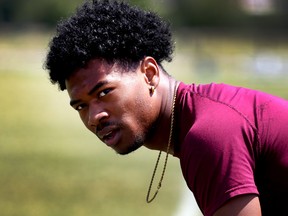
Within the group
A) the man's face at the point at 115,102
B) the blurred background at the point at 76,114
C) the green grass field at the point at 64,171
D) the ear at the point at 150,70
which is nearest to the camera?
the man's face at the point at 115,102

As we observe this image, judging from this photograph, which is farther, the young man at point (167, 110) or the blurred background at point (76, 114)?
the blurred background at point (76, 114)

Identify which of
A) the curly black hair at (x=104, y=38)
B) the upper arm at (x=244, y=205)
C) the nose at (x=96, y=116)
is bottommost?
the upper arm at (x=244, y=205)

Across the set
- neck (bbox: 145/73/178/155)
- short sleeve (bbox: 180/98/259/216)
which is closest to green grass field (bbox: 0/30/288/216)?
neck (bbox: 145/73/178/155)

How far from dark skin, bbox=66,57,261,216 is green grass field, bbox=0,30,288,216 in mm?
942

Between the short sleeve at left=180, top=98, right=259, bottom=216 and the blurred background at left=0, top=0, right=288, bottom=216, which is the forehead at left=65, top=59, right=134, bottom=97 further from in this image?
the blurred background at left=0, top=0, right=288, bottom=216

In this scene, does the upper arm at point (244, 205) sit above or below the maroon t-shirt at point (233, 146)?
below

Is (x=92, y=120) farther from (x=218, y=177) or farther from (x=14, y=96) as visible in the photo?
(x=14, y=96)

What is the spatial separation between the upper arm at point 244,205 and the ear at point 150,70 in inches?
30.1

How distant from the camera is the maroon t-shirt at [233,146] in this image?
3598mm

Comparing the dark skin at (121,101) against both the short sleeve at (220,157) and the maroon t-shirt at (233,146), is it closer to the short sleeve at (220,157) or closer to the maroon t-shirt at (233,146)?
the maroon t-shirt at (233,146)

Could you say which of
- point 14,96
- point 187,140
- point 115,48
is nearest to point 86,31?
point 115,48

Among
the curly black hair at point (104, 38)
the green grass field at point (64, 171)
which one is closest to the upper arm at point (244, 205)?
the curly black hair at point (104, 38)

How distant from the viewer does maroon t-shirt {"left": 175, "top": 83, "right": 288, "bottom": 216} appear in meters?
3.60

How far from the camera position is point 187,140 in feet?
12.1
